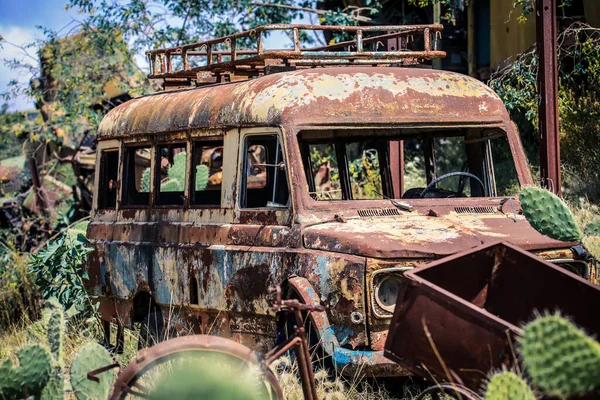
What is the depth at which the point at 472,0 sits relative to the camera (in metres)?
16.2

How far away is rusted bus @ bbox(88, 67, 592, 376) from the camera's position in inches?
216

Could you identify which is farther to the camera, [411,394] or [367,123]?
[367,123]

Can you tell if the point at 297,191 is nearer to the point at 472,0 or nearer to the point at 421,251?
the point at 421,251

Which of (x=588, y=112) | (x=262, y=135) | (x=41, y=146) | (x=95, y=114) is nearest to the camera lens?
(x=262, y=135)

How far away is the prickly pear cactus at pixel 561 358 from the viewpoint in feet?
11.0

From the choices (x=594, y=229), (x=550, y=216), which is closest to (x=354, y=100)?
(x=550, y=216)

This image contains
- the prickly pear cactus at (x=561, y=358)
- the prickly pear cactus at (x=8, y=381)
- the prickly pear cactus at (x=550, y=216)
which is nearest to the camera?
the prickly pear cactus at (x=561, y=358)

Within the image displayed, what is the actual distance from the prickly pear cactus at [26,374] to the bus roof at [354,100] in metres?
2.57

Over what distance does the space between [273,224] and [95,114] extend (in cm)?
988

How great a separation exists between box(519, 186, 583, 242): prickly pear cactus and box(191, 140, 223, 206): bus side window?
278 cm

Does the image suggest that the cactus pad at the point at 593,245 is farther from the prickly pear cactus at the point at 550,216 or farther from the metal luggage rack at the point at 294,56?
the metal luggage rack at the point at 294,56

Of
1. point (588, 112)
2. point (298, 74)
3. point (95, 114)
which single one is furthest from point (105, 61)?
point (298, 74)

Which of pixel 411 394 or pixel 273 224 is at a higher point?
pixel 273 224

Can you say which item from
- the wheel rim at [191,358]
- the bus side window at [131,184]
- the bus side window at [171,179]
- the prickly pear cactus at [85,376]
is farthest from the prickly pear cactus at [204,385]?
the bus side window at [131,184]
